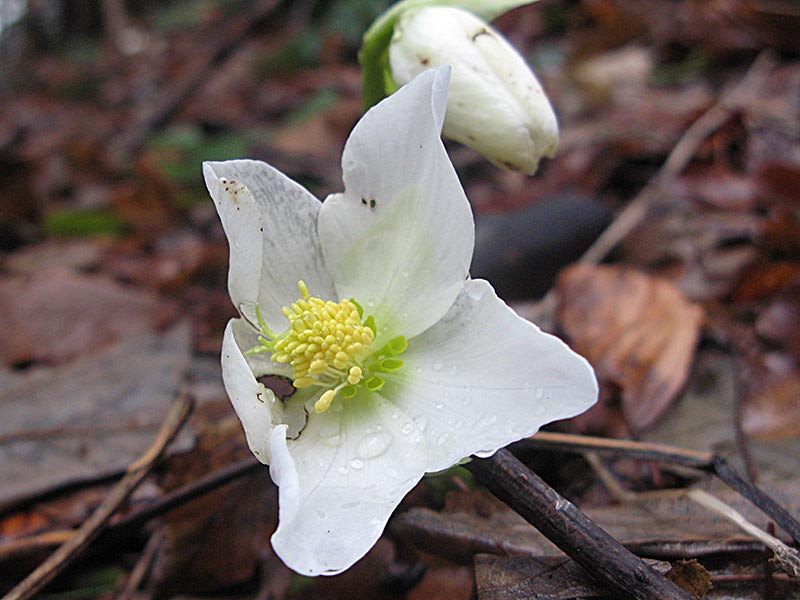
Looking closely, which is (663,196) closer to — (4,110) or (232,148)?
(232,148)

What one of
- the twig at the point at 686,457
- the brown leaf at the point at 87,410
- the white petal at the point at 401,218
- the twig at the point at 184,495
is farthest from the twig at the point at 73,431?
the twig at the point at 686,457

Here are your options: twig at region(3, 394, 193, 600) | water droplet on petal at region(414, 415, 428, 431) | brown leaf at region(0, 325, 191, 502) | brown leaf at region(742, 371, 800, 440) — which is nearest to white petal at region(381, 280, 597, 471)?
water droplet on petal at region(414, 415, 428, 431)

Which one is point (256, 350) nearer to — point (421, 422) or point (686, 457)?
point (421, 422)

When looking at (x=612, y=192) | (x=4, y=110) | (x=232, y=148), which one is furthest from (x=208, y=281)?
(x=4, y=110)

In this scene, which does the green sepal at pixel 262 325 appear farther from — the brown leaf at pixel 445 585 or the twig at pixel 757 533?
the twig at pixel 757 533

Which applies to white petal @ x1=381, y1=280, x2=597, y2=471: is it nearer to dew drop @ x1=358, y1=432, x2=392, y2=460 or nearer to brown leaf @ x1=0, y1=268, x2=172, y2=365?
dew drop @ x1=358, y1=432, x2=392, y2=460

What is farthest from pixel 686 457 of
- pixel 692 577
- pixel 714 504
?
pixel 692 577
